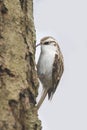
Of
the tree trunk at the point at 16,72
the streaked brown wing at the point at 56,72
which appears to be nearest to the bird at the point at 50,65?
the streaked brown wing at the point at 56,72

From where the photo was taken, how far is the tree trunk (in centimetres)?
159

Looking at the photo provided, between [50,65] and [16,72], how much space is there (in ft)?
5.60

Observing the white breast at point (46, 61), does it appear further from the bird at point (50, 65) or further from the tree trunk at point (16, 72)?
the tree trunk at point (16, 72)

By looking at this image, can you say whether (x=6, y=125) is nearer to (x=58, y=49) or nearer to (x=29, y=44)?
(x=29, y=44)

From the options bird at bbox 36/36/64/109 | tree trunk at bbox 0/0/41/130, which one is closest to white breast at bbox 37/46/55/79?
bird at bbox 36/36/64/109

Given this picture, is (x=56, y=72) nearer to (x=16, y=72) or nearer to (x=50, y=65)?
(x=50, y=65)

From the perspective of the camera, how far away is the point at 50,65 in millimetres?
3391

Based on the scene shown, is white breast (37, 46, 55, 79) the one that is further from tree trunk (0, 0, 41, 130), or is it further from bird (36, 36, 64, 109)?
tree trunk (0, 0, 41, 130)

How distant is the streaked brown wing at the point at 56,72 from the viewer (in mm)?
3371

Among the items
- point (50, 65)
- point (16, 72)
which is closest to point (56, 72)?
point (50, 65)

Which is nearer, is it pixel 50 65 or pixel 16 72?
pixel 16 72

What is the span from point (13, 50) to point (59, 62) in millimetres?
1665

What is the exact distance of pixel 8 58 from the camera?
1.68 m

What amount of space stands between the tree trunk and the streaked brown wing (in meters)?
1.46
